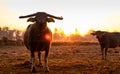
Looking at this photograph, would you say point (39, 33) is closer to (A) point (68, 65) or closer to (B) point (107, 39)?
(A) point (68, 65)

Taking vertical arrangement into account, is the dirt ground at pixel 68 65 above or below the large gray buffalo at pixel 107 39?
below

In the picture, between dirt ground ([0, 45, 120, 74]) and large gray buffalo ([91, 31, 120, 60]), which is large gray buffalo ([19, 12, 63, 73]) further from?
large gray buffalo ([91, 31, 120, 60])

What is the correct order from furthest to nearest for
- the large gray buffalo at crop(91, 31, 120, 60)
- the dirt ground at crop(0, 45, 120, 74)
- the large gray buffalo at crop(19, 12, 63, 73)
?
the large gray buffalo at crop(91, 31, 120, 60) → the dirt ground at crop(0, 45, 120, 74) → the large gray buffalo at crop(19, 12, 63, 73)

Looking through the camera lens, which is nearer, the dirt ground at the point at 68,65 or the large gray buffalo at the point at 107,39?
the dirt ground at the point at 68,65

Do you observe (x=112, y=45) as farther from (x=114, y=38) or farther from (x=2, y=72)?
(x=2, y=72)

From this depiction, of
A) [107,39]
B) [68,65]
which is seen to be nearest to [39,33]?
[68,65]

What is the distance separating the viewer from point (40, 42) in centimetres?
1745

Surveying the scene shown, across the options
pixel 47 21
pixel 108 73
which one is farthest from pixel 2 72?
pixel 108 73

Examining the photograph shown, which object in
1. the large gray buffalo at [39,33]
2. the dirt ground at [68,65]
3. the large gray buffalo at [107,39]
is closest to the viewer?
the large gray buffalo at [39,33]

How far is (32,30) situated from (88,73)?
428 centimetres

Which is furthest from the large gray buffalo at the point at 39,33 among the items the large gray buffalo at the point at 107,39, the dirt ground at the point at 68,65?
the large gray buffalo at the point at 107,39

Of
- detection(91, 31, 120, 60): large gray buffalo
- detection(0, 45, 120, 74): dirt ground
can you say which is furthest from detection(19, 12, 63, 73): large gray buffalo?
detection(91, 31, 120, 60): large gray buffalo

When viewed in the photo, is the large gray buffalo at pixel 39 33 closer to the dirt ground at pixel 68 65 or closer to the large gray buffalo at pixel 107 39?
the dirt ground at pixel 68 65

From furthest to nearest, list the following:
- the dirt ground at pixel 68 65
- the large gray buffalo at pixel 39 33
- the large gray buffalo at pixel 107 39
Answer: the large gray buffalo at pixel 107 39 → the dirt ground at pixel 68 65 → the large gray buffalo at pixel 39 33
